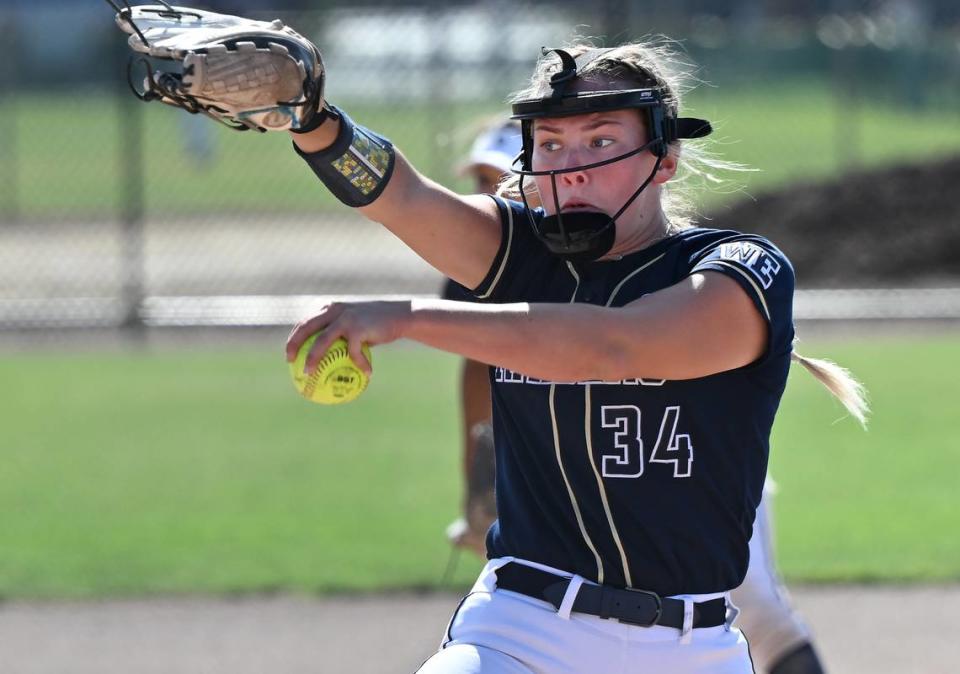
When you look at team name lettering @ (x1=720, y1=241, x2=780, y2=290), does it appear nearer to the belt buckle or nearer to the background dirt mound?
the belt buckle

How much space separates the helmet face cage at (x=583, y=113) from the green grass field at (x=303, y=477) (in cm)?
315

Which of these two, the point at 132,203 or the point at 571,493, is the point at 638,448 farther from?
the point at 132,203

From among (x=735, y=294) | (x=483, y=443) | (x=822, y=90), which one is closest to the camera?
(x=735, y=294)

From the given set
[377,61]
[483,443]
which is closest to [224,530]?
[483,443]

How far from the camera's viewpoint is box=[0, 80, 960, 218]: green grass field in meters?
14.8

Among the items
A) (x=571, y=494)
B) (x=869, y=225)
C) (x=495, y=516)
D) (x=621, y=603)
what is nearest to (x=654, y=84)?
(x=571, y=494)

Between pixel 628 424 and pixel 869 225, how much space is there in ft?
38.5

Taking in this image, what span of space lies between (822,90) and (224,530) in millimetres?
12512

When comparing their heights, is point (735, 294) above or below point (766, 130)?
above

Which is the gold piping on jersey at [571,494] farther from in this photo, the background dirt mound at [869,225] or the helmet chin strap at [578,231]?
the background dirt mound at [869,225]

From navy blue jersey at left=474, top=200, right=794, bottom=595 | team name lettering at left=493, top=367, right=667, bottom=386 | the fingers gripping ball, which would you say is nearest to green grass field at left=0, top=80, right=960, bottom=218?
team name lettering at left=493, top=367, right=667, bottom=386

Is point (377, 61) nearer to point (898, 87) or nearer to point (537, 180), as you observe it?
point (898, 87)

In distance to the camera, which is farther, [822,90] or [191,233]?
[822,90]

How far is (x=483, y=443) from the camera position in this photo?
4.69m
